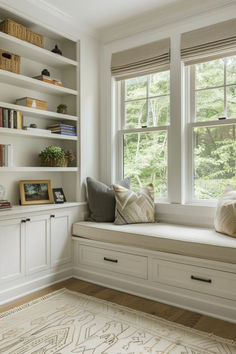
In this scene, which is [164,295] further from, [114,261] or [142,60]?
[142,60]

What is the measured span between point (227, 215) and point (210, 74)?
1.46 m

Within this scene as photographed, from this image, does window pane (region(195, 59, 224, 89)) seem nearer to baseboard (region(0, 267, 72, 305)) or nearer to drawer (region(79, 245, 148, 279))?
drawer (region(79, 245, 148, 279))

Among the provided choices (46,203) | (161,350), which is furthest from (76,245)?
(161,350)

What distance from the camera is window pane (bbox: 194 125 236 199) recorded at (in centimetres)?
296

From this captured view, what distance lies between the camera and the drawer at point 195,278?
233cm

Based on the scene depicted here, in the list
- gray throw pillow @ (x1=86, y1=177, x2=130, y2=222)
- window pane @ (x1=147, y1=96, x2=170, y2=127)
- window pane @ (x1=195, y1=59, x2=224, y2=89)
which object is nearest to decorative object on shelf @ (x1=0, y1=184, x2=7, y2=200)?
gray throw pillow @ (x1=86, y1=177, x2=130, y2=222)

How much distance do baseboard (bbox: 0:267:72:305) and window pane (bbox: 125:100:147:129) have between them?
180 centimetres

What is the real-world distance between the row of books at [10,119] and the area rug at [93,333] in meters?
1.61

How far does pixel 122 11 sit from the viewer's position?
126 inches

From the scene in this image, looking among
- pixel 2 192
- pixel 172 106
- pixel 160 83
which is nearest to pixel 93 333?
pixel 2 192

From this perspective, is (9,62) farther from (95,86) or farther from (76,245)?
(76,245)

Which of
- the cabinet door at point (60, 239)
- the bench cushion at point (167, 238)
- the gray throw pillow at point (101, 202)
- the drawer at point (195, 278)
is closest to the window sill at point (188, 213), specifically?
the bench cushion at point (167, 238)

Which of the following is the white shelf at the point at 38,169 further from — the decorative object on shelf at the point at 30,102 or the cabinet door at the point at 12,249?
the decorative object on shelf at the point at 30,102

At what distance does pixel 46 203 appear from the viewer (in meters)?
3.25
